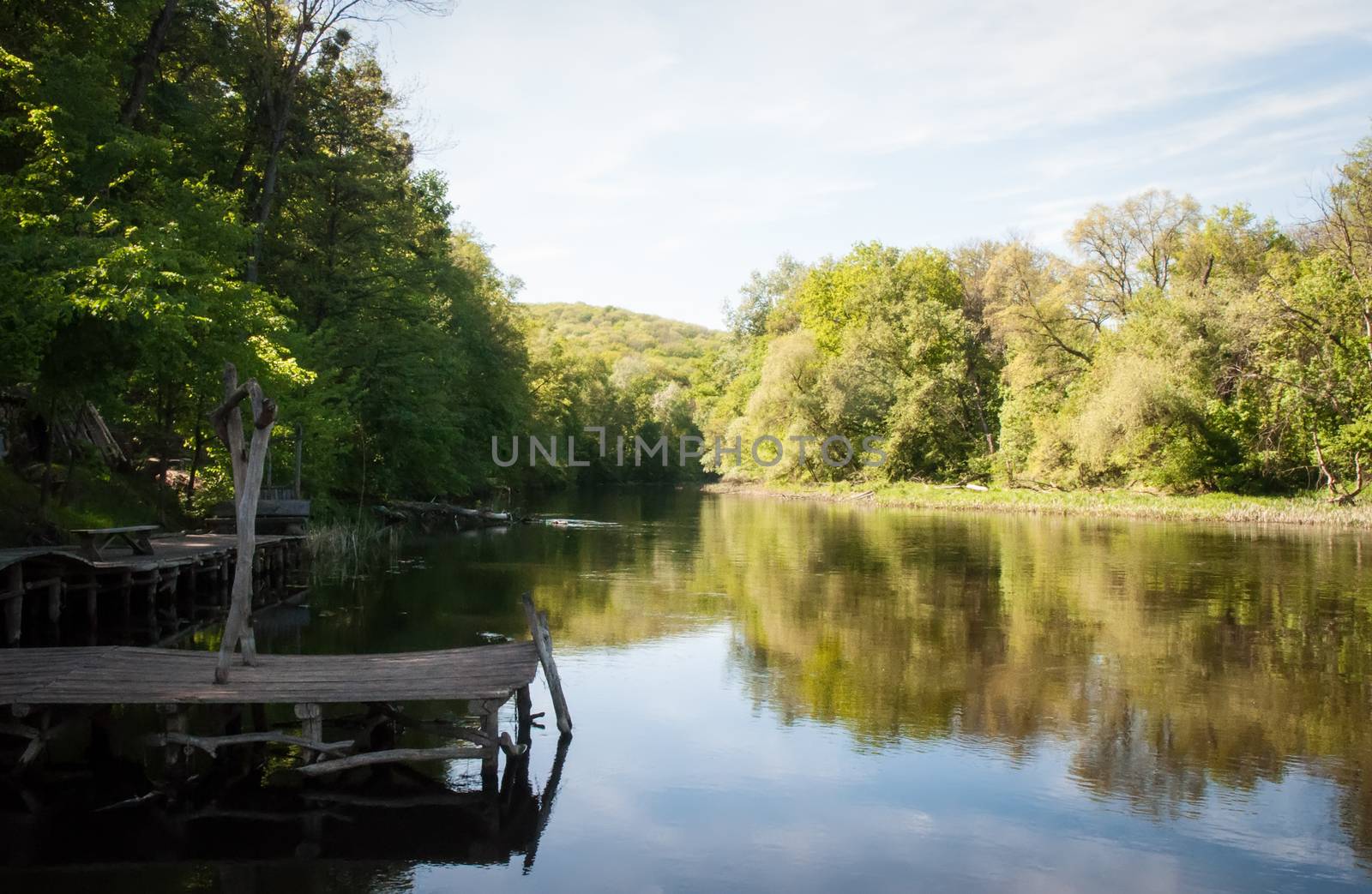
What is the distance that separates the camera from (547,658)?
10875 millimetres

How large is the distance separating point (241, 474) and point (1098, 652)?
11510mm

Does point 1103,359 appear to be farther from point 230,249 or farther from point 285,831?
point 285,831

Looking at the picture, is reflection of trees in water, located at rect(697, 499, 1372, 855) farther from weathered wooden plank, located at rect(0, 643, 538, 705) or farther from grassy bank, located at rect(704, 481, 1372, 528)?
grassy bank, located at rect(704, 481, 1372, 528)

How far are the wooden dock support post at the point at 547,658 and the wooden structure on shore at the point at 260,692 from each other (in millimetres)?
190

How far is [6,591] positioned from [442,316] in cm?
2859

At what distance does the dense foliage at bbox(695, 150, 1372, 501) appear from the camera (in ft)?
130

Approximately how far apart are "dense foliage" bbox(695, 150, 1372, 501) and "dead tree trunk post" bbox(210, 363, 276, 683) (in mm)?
38211

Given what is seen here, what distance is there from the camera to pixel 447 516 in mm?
39125

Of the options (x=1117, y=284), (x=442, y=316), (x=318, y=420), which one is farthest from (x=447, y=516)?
(x=1117, y=284)

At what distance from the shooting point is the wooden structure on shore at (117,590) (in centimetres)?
1388

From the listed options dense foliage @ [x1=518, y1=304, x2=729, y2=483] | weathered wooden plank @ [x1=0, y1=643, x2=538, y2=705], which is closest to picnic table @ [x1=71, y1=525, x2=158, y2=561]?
weathered wooden plank @ [x1=0, y1=643, x2=538, y2=705]

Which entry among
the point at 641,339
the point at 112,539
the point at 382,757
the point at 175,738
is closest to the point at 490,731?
the point at 382,757

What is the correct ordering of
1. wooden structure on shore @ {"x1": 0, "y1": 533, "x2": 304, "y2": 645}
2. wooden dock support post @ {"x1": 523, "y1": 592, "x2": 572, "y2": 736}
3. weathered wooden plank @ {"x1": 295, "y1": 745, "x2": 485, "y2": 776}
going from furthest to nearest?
wooden structure on shore @ {"x1": 0, "y1": 533, "x2": 304, "y2": 645}
wooden dock support post @ {"x1": 523, "y1": 592, "x2": 572, "y2": 736}
weathered wooden plank @ {"x1": 295, "y1": 745, "x2": 485, "y2": 776}

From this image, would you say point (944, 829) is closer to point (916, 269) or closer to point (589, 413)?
point (916, 269)
